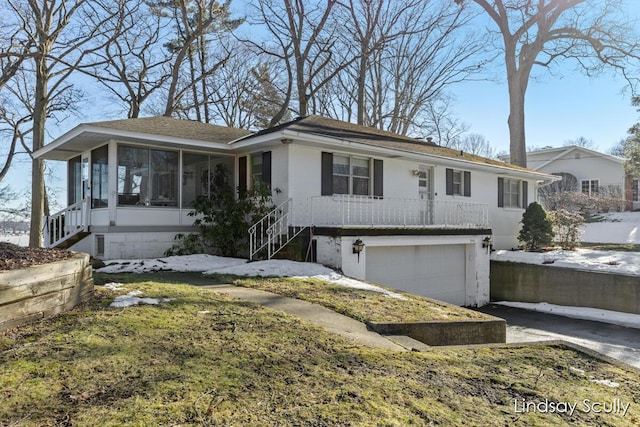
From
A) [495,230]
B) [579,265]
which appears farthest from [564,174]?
[579,265]

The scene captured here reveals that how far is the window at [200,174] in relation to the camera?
11.7m

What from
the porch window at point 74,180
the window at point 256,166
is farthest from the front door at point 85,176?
the window at point 256,166

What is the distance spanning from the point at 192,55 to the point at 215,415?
77.3 ft

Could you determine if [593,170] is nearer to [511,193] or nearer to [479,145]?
[511,193]

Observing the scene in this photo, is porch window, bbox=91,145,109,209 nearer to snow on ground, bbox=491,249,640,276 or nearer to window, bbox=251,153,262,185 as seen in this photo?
window, bbox=251,153,262,185

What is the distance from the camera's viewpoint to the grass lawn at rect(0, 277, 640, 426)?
2629mm

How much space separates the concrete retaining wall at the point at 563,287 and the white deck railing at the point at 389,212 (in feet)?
6.25

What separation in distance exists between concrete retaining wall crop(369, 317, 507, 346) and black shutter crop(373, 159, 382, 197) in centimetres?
670

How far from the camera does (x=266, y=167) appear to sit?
11391 millimetres

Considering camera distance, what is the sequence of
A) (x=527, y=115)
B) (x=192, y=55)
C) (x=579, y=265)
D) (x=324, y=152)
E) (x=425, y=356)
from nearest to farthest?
(x=425, y=356)
(x=324, y=152)
(x=579, y=265)
(x=192, y=55)
(x=527, y=115)

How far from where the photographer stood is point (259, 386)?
121 inches

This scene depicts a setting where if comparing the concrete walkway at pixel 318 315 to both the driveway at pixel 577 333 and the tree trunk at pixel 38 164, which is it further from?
the tree trunk at pixel 38 164

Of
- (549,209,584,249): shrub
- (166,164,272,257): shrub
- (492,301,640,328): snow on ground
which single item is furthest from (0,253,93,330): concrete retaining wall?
(549,209,584,249): shrub

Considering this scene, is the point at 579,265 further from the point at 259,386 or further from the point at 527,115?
the point at 527,115
